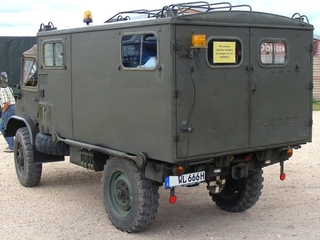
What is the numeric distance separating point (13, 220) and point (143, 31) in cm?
299

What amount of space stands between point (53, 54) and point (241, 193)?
3.19 meters

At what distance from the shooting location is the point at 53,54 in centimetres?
777

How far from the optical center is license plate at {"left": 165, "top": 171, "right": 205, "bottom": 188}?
5.95 m

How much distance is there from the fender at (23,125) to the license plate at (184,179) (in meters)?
3.10

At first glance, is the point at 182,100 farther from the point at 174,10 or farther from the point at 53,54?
the point at 53,54

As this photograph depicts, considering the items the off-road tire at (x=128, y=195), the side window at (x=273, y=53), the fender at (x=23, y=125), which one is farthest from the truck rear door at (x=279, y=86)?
the fender at (x=23, y=125)

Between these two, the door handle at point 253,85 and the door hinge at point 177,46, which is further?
the door handle at point 253,85

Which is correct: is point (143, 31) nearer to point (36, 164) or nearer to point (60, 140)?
point (60, 140)

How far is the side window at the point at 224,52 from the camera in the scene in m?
5.95

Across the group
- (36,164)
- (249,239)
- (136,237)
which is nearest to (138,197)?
(136,237)

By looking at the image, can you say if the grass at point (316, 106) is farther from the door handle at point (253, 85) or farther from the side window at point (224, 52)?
the side window at point (224, 52)

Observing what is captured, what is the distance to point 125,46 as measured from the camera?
6.29 meters

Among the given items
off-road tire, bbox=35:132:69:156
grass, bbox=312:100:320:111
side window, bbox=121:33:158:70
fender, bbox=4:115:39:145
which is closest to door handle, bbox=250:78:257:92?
side window, bbox=121:33:158:70

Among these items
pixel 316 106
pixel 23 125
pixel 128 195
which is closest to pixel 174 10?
pixel 128 195
